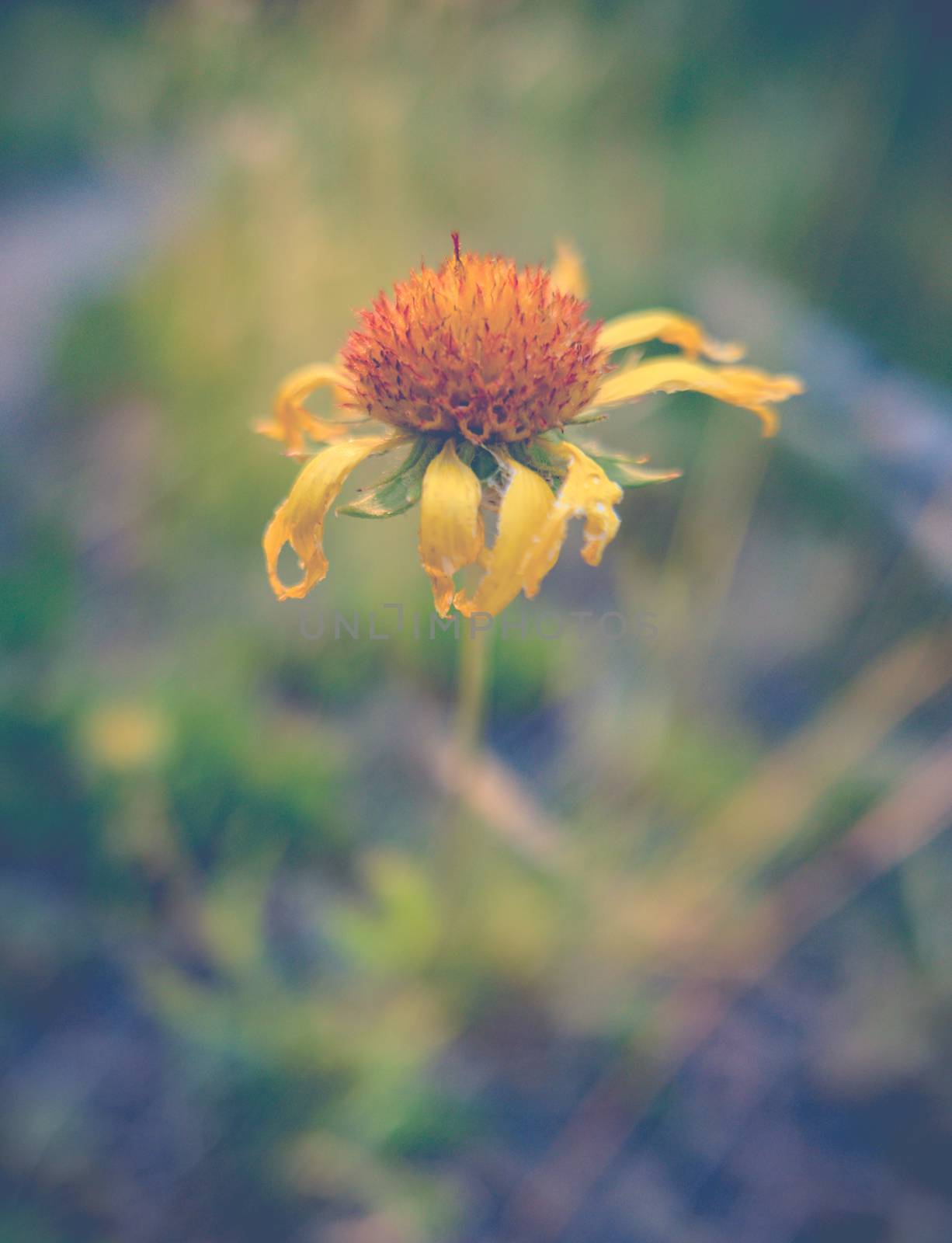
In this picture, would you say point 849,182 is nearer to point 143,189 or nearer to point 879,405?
point 879,405

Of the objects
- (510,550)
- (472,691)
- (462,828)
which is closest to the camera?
(510,550)

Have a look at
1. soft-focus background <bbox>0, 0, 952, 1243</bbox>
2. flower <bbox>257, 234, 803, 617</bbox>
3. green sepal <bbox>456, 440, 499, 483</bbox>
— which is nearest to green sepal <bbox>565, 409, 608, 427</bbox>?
flower <bbox>257, 234, 803, 617</bbox>

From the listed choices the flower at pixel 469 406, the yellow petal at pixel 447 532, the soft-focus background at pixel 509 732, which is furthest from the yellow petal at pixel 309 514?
the soft-focus background at pixel 509 732

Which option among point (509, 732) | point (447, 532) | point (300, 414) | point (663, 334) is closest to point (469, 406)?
point (447, 532)

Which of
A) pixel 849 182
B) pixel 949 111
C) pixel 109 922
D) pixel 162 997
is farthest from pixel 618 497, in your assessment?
pixel 949 111

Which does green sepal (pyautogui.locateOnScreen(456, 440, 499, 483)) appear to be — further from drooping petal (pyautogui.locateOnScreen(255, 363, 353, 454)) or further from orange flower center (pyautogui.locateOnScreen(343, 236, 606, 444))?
drooping petal (pyautogui.locateOnScreen(255, 363, 353, 454))

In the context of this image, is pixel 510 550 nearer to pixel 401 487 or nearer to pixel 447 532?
pixel 447 532
